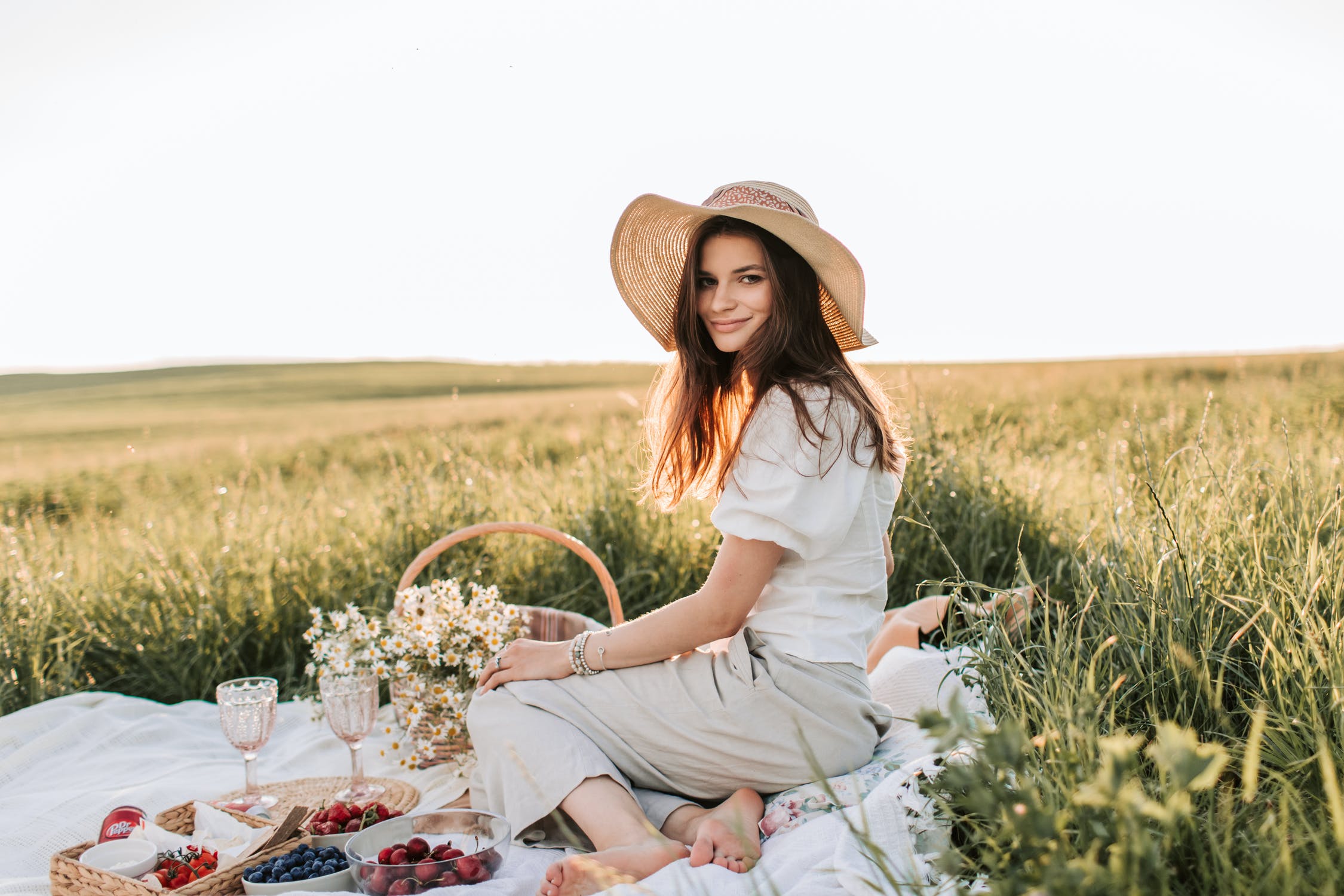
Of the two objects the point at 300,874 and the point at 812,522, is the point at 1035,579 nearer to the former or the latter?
the point at 812,522

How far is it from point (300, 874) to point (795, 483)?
4.80 ft

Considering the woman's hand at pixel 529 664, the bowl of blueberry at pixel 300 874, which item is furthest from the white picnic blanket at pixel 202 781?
the woman's hand at pixel 529 664

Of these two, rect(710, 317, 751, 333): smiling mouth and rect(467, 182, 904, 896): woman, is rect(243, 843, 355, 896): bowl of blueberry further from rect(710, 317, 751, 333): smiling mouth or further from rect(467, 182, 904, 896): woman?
rect(710, 317, 751, 333): smiling mouth

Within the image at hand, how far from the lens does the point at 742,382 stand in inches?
113

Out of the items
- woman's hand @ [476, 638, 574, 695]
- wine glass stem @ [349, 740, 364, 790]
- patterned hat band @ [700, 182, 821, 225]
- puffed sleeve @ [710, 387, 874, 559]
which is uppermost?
patterned hat band @ [700, 182, 821, 225]

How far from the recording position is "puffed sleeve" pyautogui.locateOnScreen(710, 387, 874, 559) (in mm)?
2500

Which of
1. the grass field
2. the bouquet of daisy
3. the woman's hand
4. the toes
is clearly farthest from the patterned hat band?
the toes

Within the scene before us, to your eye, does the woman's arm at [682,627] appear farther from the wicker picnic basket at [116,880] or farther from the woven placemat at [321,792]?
the wicker picnic basket at [116,880]

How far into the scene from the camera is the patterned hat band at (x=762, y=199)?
9.02ft

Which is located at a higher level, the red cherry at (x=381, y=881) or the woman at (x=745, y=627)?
the woman at (x=745, y=627)

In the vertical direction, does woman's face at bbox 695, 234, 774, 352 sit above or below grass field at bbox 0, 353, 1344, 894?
above

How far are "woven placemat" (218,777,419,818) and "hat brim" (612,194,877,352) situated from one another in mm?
→ 1631

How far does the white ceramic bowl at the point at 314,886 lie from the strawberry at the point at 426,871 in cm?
18

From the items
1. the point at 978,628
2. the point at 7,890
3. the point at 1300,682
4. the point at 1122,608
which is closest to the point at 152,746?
the point at 7,890
